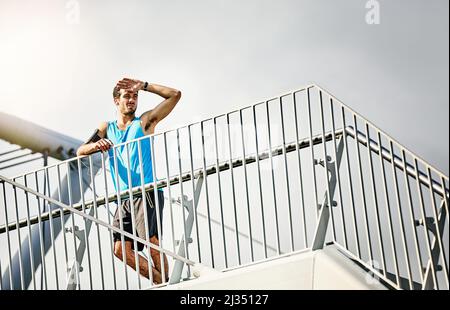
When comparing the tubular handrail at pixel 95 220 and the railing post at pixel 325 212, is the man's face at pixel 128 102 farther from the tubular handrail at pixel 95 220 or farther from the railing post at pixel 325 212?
the railing post at pixel 325 212

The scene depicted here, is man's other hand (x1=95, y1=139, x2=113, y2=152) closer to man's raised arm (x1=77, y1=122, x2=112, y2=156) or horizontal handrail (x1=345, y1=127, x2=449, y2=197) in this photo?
man's raised arm (x1=77, y1=122, x2=112, y2=156)

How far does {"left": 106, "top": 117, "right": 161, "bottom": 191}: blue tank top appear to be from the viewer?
7.37 metres

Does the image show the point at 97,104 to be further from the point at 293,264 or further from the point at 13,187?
the point at 293,264

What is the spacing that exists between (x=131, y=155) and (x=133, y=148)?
62 millimetres

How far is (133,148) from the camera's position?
7.55 metres

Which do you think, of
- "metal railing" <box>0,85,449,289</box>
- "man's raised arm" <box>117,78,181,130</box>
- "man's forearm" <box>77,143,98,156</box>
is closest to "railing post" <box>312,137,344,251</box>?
"metal railing" <box>0,85,449,289</box>

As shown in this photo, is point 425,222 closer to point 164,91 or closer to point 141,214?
point 141,214

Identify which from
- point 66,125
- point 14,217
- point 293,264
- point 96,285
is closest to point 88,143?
point 14,217

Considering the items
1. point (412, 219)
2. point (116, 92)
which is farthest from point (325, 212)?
point (116, 92)

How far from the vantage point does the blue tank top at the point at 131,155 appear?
7.37m

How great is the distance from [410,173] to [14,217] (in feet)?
10.5

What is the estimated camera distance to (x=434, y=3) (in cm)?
1434

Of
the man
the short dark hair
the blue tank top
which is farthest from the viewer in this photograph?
the short dark hair

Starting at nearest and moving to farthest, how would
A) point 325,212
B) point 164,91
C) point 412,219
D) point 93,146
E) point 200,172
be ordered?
point 412,219
point 325,212
point 200,172
point 93,146
point 164,91
